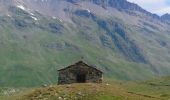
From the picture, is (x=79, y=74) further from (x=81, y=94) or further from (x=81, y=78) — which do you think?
(x=81, y=94)

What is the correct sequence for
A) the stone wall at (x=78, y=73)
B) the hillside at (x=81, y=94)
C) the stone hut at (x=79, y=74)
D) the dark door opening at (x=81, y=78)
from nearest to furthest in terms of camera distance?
1. the hillside at (x=81, y=94)
2. the dark door opening at (x=81, y=78)
3. the stone hut at (x=79, y=74)
4. the stone wall at (x=78, y=73)

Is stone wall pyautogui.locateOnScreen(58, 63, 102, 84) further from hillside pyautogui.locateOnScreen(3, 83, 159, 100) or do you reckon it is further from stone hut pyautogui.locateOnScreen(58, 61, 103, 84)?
hillside pyautogui.locateOnScreen(3, 83, 159, 100)

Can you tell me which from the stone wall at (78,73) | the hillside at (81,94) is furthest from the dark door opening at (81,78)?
the hillside at (81,94)

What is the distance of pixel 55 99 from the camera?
57.9 m

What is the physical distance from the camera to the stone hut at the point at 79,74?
72.3 m

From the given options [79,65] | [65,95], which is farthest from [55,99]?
[79,65]

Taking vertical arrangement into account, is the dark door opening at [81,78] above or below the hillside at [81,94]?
above

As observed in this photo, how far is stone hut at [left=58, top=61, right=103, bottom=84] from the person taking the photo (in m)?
72.3

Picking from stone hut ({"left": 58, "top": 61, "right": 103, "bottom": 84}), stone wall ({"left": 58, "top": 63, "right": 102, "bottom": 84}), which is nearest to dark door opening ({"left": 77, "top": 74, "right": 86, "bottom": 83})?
stone hut ({"left": 58, "top": 61, "right": 103, "bottom": 84})

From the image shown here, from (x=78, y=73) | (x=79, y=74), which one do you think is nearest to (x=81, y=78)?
(x=79, y=74)

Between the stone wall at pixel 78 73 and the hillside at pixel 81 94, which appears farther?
the stone wall at pixel 78 73

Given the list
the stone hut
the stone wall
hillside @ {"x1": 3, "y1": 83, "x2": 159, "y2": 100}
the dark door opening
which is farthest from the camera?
the stone wall

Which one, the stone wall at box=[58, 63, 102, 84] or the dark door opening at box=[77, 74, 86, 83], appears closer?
the dark door opening at box=[77, 74, 86, 83]

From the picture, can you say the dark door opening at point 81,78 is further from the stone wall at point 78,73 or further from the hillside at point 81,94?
the hillside at point 81,94
